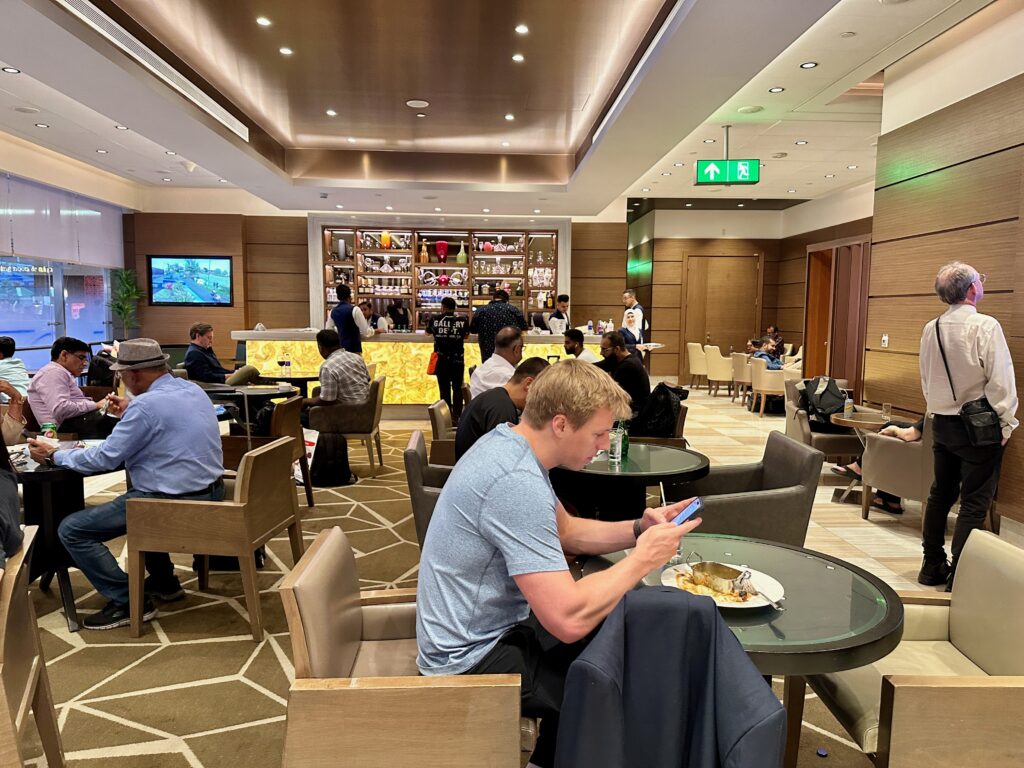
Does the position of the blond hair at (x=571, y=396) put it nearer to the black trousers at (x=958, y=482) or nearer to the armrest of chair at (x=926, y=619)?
the armrest of chair at (x=926, y=619)

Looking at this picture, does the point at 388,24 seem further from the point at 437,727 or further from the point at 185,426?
the point at 437,727

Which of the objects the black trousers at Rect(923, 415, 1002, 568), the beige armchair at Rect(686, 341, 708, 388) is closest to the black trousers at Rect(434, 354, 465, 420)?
the black trousers at Rect(923, 415, 1002, 568)

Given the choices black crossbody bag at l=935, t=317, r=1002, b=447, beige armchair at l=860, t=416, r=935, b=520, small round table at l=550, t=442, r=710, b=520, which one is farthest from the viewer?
beige armchair at l=860, t=416, r=935, b=520

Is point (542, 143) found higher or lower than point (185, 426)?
higher

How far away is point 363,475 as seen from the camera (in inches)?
252

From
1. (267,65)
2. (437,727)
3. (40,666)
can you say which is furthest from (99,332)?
(437,727)

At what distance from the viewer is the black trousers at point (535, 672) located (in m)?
1.60

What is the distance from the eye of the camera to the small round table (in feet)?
10.7

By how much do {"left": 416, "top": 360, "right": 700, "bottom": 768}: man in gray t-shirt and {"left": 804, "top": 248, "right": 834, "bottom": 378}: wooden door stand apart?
13203 mm

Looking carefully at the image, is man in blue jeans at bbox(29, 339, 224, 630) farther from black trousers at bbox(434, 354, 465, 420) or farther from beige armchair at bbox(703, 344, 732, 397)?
beige armchair at bbox(703, 344, 732, 397)

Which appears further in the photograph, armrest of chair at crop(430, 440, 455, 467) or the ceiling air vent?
the ceiling air vent

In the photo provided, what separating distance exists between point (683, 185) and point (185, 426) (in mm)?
10311

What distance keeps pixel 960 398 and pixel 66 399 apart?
6.03 m

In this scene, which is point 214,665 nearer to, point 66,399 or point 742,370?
point 66,399
